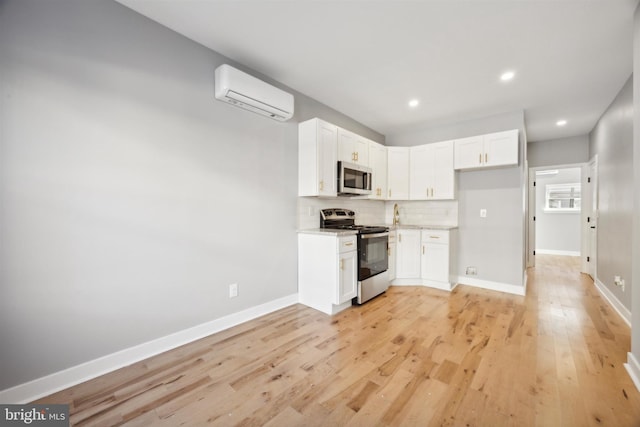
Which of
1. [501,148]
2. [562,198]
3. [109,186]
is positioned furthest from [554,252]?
[109,186]

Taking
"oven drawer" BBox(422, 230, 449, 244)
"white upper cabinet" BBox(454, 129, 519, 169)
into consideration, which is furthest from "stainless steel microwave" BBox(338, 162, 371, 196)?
"white upper cabinet" BBox(454, 129, 519, 169)

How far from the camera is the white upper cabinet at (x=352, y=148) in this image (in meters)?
3.49

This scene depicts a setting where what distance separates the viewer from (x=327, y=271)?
297 centimetres

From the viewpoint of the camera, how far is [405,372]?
1.89 meters

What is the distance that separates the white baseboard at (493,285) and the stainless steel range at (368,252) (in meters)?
1.43

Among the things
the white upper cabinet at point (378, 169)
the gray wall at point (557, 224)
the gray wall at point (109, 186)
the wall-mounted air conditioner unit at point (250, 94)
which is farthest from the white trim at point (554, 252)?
the gray wall at point (109, 186)

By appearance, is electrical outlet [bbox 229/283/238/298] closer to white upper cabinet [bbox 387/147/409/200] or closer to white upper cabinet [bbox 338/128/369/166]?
white upper cabinet [bbox 338/128/369/166]

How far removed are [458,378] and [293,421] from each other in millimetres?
1179

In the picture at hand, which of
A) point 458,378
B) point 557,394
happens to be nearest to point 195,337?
point 458,378

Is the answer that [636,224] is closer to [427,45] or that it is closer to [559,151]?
[427,45]

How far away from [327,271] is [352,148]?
5.82 feet

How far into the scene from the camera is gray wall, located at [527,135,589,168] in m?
5.00

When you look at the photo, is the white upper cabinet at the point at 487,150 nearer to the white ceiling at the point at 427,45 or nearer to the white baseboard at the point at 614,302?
the white ceiling at the point at 427,45

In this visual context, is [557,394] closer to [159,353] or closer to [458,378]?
[458,378]
